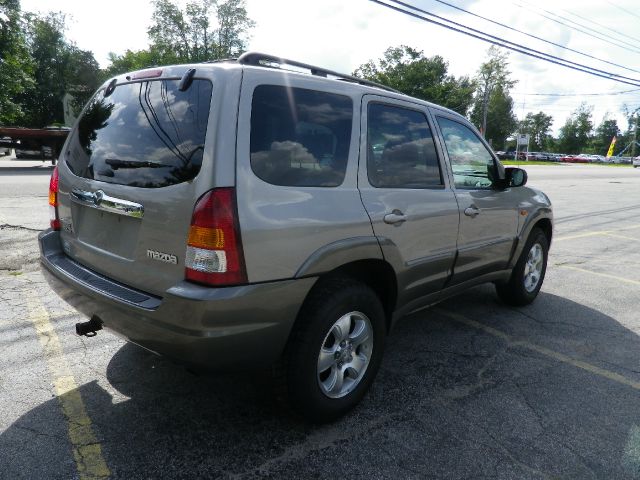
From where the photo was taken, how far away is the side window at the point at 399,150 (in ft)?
9.24

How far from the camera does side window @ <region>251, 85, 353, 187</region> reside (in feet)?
7.32

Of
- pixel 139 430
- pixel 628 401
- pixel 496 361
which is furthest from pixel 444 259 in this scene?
pixel 139 430

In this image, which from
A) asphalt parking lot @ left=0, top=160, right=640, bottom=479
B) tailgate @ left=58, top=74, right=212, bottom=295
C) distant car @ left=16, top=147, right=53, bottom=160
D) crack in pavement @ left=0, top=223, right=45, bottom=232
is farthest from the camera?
distant car @ left=16, top=147, right=53, bottom=160

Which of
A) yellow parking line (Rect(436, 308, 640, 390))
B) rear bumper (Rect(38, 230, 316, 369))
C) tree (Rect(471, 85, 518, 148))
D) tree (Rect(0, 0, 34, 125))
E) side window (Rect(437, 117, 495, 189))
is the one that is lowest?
yellow parking line (Rect(436, 308, 640, 390))

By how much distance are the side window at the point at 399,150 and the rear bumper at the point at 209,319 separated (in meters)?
0.89

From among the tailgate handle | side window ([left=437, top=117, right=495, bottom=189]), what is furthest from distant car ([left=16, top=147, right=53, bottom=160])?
side window ([left=437, top=117, right=495, bottom=189])

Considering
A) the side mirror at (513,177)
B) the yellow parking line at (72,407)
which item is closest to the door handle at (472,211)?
the side mirror at (513,177)

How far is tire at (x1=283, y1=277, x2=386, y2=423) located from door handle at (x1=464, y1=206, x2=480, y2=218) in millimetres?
1167

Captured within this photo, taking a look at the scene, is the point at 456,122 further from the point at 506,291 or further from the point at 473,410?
the point at 473,410

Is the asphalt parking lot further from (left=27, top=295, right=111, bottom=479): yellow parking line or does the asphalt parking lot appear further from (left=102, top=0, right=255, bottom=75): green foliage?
(left=102, top=0, right=255, bottom=75): green foliage

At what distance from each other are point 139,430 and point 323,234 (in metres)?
1.43

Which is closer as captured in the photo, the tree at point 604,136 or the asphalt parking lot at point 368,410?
the asphalt parking lot at point 368,410

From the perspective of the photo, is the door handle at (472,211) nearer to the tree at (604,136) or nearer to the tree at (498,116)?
the tree at (498,116)

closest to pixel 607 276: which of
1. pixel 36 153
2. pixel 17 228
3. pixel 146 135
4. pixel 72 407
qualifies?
pixel 146 135
